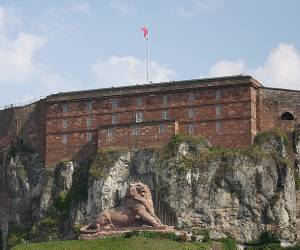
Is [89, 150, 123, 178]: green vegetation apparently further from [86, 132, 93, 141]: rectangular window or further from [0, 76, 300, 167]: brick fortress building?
[86, 132, 93, 141]: rectangular window

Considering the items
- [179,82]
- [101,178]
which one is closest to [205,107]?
[179,82]

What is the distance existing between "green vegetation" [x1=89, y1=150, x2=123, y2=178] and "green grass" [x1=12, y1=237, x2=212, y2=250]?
35.3 ft

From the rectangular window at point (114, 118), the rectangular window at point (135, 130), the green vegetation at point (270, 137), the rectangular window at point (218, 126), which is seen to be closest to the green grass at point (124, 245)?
the green vegetation at point (270, 137)

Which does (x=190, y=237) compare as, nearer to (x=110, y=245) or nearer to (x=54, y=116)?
(x=110, y=245)

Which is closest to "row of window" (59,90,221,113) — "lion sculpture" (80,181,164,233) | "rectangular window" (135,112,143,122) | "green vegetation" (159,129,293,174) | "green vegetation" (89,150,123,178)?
"rectangular window" (135,112,143,122)

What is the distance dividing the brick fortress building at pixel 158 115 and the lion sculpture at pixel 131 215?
8.88m

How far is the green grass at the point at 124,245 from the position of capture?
9969cm

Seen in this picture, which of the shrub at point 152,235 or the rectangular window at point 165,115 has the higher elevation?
the rectangular window at point 165,115

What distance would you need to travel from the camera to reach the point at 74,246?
101625mm

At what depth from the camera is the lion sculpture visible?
346 ft

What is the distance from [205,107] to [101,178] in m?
13.7

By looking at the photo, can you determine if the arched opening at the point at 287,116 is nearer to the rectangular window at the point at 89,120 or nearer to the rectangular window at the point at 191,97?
the rectangular window at the point at 191,97

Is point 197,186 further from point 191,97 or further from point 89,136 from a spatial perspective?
point 89,136

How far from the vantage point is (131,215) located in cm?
10600
